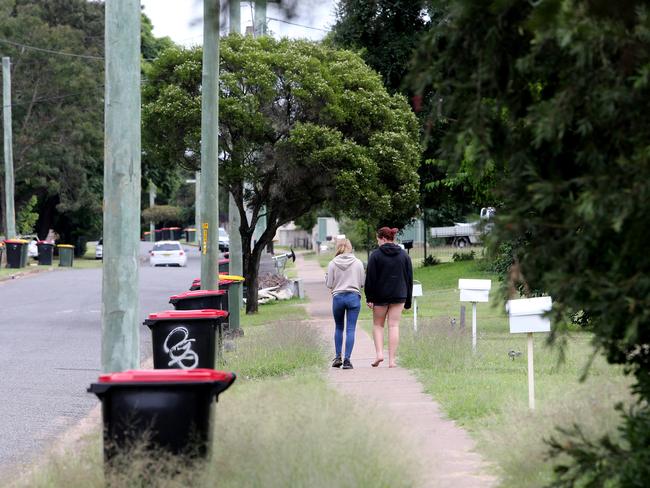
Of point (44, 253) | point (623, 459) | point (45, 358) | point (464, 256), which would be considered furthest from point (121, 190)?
point (44, 253)

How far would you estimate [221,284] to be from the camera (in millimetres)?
19266

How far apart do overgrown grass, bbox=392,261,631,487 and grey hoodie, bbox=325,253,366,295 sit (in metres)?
1.28

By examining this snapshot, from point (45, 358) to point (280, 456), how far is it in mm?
11462

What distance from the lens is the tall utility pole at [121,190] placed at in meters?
9.52

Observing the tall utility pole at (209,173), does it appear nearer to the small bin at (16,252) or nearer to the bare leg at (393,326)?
the bare leg at (393,326)

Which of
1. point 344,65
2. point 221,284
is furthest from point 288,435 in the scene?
point 344,65

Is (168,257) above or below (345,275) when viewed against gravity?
below

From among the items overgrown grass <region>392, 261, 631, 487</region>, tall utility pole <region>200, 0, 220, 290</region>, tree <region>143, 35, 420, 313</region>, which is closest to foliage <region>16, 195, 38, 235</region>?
tree <region>143, 35, 420, 313</region>

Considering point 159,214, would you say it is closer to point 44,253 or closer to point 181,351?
point 44,253

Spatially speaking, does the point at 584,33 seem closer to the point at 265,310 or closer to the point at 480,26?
the point at 480,26

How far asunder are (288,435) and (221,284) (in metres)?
12.8

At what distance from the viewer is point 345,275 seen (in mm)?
14492

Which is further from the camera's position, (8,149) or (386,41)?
(8,149)

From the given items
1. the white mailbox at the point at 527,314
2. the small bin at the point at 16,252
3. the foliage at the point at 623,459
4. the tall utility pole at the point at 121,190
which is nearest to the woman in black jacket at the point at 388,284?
the white mailbox at the point at 527,314
